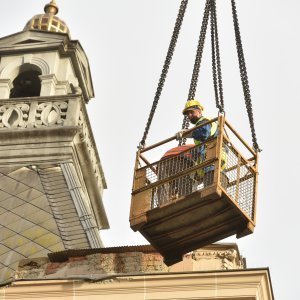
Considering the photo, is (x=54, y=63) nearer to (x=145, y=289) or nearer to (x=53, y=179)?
(x=53, y=179)

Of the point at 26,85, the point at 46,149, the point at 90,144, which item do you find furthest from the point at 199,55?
the point at 26,85

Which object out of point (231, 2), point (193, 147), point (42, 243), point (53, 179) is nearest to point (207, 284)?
point (193, 147)

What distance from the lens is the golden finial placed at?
1576 inches

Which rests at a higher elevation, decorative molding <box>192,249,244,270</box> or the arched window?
the arched window

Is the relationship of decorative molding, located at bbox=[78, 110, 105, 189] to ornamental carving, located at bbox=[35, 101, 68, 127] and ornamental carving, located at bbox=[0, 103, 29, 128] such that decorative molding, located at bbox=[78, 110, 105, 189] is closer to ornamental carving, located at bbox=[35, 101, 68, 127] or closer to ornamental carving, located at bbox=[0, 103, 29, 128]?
ornamental carving, located at bbox=[35, 101, 68, 127]

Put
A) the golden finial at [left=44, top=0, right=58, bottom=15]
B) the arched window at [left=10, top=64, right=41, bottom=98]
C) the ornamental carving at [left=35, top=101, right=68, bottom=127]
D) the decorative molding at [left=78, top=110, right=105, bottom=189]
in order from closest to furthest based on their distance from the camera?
the ornamental carving at [left=35, top=101, right=68, bottom=127], the decorative molding at [left=78, top=110, right=105, bottom=189], the arched window at [left=10, top=64, right=41, bottom=98], the golden finial at [left=44, top=0, right=58, bottom=15]

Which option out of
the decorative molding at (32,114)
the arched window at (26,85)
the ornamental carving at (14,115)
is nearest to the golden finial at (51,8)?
the arched window at (26,85)

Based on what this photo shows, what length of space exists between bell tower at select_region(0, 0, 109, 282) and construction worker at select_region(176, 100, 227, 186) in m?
5.08

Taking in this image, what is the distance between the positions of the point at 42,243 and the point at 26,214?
1535mm

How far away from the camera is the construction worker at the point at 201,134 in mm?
24625

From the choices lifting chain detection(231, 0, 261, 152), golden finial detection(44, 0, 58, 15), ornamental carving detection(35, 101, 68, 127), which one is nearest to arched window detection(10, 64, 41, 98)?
golden finial detection(44, 0, 58, 15)

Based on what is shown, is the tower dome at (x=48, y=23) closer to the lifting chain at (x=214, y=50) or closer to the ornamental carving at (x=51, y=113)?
the ornamental carving at (x=51, y=113)

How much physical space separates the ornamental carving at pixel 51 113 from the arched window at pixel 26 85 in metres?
2.93

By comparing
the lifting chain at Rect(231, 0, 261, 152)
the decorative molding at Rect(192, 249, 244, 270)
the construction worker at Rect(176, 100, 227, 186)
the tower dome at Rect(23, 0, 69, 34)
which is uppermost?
the tower dome at Rect(23, 0, 69, 34)
